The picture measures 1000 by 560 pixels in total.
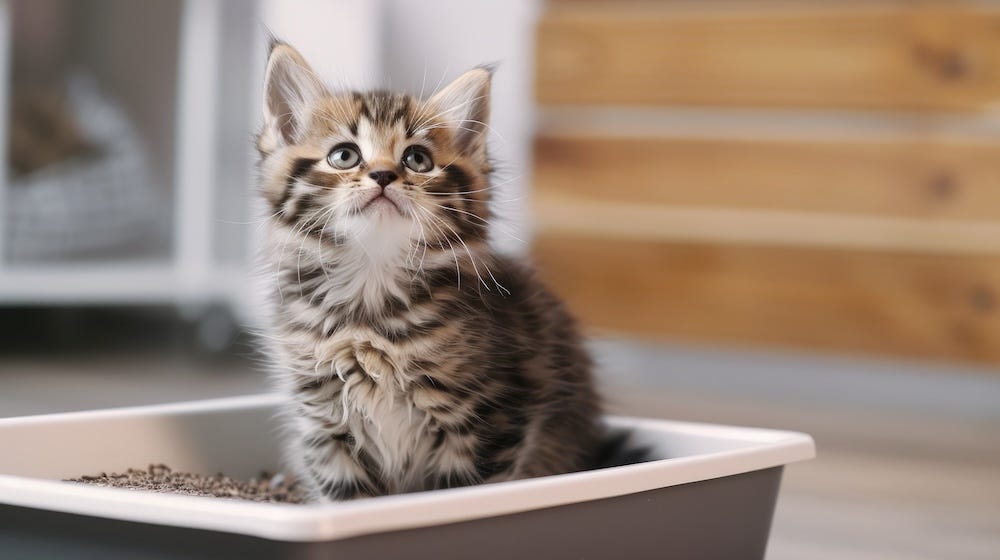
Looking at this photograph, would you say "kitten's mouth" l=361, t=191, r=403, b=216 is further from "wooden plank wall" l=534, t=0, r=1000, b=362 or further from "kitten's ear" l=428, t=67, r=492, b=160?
"wooden plank wall" l=534, t=0, r=1000, b=362

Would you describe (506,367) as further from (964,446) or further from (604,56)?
(604,56)

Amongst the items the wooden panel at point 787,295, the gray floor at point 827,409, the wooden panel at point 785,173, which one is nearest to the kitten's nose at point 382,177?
the gray floor at point 827,409

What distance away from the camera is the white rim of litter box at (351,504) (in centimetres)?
77

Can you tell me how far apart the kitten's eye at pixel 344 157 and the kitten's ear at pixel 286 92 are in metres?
0.07

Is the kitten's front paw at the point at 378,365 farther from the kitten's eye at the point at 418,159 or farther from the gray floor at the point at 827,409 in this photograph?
the gray floor at the point at 827,409

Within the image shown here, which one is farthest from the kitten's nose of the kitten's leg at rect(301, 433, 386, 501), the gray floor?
the gray floor

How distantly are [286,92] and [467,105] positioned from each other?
7.0 inches

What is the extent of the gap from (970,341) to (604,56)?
1.21 meters

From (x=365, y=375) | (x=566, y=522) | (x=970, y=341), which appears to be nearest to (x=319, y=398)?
(x=365, y=375)

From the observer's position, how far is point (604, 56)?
3197mm

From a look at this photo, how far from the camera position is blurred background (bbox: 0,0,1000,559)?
2.80 meters

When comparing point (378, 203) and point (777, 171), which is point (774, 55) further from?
point (378, 203)

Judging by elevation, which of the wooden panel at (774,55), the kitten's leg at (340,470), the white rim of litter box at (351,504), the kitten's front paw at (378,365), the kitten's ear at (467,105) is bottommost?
the kitten's leg at (340,470)

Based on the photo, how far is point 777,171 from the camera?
9.77 ft
